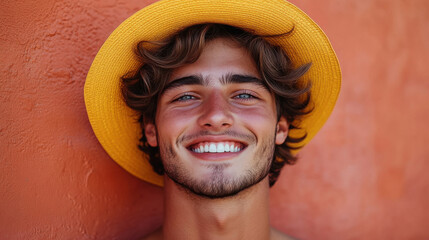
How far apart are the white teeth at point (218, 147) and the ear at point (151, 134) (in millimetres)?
353

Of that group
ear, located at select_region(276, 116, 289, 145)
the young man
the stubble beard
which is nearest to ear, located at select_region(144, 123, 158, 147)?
the young man

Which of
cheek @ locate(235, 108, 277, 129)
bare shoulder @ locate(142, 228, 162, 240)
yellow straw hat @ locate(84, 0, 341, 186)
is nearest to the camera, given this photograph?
yellow straw hat @ locate(84, 0, 341, 186)

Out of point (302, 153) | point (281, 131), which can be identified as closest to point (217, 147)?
point (281, 131)

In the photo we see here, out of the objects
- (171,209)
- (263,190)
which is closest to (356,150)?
(263,190)

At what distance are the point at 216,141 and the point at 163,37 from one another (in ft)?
1.95

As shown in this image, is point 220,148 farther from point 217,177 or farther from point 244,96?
point 244,96

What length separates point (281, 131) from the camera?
2.32 m

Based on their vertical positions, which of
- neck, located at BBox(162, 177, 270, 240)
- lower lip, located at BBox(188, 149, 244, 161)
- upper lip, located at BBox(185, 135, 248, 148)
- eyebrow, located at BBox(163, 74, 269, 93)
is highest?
eyebrow, located at BBox(163, 74, 269, 93)

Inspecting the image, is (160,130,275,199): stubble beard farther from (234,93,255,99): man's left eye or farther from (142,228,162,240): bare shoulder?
(142,228,162,240): bare shoulder

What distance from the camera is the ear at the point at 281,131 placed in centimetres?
229

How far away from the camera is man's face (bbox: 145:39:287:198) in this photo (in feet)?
6.19

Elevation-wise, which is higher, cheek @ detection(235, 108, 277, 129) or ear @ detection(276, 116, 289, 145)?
cheek @ detection(235, 108, 277, 129)

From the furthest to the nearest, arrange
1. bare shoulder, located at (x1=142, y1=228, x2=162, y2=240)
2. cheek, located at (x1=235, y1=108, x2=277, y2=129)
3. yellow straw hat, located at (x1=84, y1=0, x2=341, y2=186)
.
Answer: bare shoulder, located at (x1=142, y1=228, x2=162, y2=240), cheek, located at (x1=235, y1=108, x2=277, y2=129), yellow straw hat, located at (x1=84, y1=0, x2=341, y2=186)

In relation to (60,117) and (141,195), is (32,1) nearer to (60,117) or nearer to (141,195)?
(60,117)
